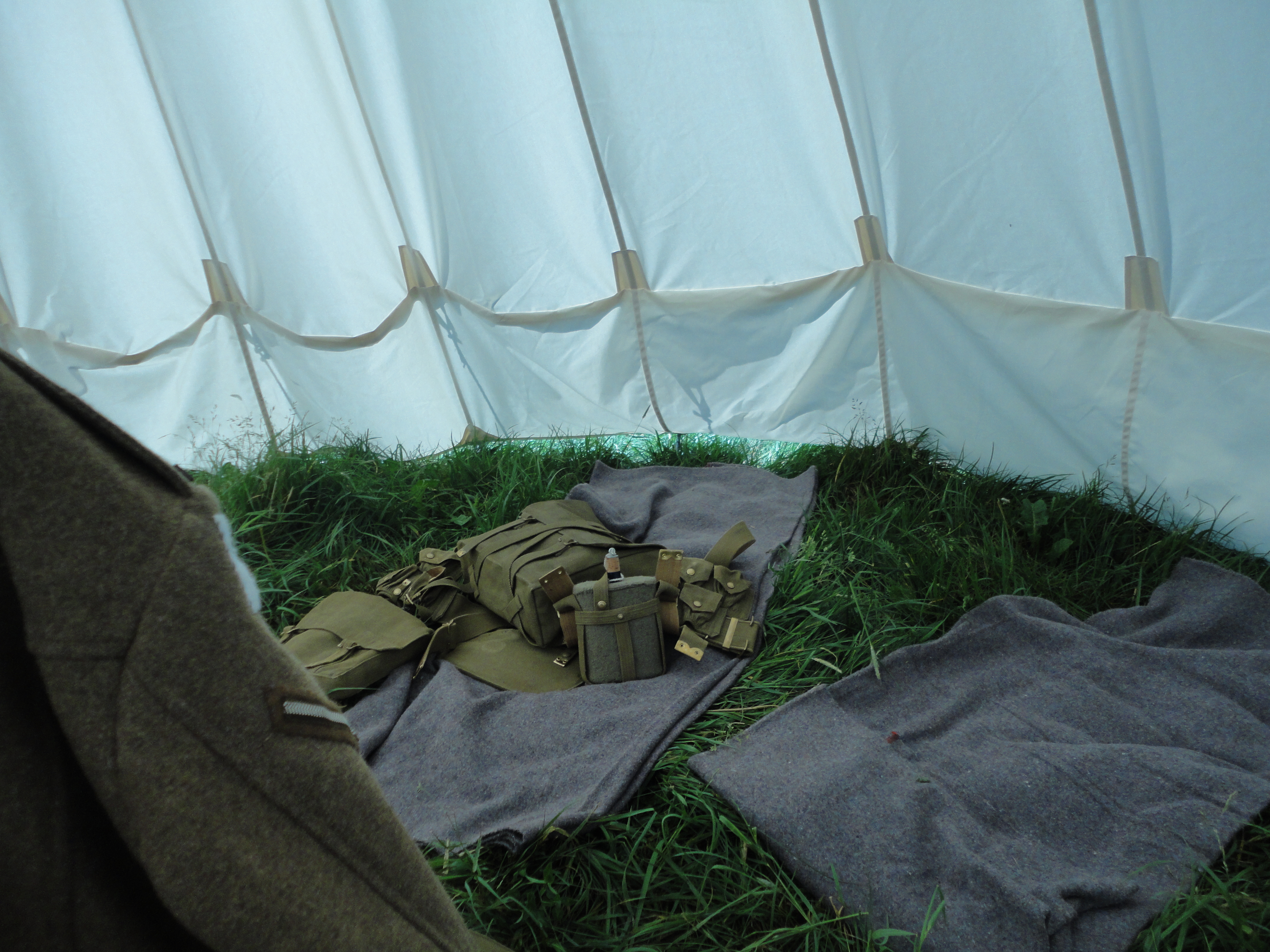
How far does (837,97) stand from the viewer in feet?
9.53

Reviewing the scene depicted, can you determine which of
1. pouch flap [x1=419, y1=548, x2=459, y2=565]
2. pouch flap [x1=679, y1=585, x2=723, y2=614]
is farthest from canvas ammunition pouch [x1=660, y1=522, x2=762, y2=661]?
pouch flap [x1=419, y1=548, x2=459, y2=565]

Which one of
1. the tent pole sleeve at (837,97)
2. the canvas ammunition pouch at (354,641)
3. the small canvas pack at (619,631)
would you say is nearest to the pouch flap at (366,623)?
the canvas ammunition pouch at (354,641)

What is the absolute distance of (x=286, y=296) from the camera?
4172mm

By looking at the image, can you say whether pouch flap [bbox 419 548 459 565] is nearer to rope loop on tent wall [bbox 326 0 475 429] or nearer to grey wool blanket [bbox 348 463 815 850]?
grey wool blanket [bbox 348 463 815 850]

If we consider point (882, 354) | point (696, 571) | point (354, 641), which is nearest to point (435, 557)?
point (354, 641)

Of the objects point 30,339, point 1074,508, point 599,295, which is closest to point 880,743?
point 1074,508

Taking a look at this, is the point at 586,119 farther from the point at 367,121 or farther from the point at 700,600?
the point at 700,600

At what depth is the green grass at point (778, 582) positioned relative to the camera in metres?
1.67

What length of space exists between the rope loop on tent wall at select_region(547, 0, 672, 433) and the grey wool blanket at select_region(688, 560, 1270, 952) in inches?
82.6

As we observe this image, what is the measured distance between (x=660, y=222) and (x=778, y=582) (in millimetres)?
1741

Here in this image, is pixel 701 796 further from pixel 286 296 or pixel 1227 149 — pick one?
pixel 286 296

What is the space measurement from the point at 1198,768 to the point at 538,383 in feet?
10.6

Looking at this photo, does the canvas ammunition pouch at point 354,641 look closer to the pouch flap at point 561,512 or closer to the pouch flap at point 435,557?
the pouch flap at point 435,557

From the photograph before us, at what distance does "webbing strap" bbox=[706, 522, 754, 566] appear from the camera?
8.87 ft
